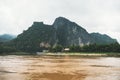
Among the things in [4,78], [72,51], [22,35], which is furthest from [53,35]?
[4,78]

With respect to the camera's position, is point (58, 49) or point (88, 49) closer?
point (88, 49)

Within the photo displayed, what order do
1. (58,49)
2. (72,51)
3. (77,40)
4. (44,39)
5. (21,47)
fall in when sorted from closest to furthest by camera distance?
(72,51) → (58,49) → (21,47) → (44,39) → (77,40)

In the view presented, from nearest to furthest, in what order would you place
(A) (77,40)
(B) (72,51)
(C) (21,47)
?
(B) (72,51) → (C) (21,47) → (A) (77,40)

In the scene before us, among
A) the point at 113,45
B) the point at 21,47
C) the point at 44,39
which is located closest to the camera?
the point at 113,45

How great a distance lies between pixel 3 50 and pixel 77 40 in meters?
91.8

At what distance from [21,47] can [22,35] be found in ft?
67.3

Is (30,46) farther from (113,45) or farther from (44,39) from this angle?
(113,45)

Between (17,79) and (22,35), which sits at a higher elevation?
(22,35)

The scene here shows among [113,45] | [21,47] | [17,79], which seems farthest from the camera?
[21,47]

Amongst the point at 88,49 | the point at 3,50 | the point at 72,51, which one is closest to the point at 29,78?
the point at 88,49

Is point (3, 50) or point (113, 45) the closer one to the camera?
point (113, 45)

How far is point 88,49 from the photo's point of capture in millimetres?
99500

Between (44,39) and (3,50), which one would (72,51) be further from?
(44,39)

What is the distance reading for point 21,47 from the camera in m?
160
